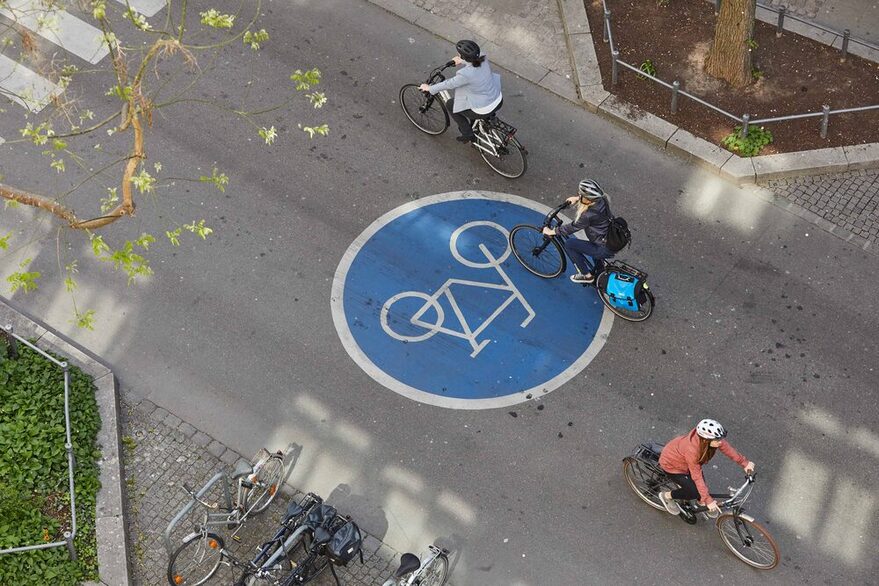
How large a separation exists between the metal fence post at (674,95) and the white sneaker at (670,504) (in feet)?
19.1

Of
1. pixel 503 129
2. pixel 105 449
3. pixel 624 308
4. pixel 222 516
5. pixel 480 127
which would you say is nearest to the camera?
pixel 222 516

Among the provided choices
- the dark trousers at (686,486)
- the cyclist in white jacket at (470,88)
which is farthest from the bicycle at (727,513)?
the cyclist in white jacket at (470,88)

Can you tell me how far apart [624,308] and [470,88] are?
11.1 feet

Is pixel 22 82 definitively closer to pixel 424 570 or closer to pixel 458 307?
pixel 458 307

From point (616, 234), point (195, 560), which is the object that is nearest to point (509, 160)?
point (616, 234)

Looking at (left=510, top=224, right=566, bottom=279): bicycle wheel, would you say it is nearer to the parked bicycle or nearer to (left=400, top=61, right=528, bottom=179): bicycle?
(left=400, top=61, right=528, bottom=179): bicycle

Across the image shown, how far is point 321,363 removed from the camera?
39.0 ft

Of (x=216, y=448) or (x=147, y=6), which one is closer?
(x=216, y=448)

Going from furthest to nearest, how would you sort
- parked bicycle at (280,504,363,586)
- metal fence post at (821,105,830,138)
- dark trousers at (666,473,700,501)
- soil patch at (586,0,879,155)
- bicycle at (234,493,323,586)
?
soil patch at (586,0,879,155) < metal fence post at (821,105,830,138) < dark trousers at (666,473,700,501) < parked bicycle at (280,504,363,586) < bicycle at (234,493,323,586)

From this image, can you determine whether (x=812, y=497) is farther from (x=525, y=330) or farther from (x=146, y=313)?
(x=146, y=313)

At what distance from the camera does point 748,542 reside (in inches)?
396

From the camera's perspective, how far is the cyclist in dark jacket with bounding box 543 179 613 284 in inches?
432

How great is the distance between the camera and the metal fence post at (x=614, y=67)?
1373cm

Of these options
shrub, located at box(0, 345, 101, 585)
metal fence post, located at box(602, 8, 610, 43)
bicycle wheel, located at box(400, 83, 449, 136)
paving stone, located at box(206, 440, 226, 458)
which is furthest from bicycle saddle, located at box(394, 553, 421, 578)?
metal fence post, located at box(602, 8, 610, 43)
